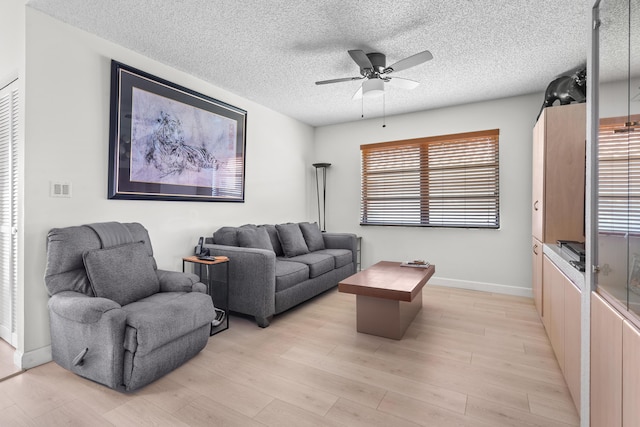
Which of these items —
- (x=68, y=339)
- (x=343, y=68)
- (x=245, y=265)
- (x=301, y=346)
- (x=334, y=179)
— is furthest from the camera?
(x=334, y=179)

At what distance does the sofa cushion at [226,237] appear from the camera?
3.45 meters

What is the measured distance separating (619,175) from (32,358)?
3523 millimetres

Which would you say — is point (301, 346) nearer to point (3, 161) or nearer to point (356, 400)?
point (356, 400)

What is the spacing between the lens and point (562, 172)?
2.64 meters

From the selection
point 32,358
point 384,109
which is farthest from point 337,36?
point 32,358

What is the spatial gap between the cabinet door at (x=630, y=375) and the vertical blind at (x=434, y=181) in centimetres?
344

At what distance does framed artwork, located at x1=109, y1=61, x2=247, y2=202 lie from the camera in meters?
2.71

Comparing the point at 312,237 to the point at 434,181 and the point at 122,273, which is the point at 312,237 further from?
the point at 122,273

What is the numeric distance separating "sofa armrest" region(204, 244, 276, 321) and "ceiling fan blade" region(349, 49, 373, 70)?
6.26ft

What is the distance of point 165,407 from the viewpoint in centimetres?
174

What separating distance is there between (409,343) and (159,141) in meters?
2.98

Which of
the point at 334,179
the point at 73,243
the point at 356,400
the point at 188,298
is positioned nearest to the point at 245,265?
the point at 188,298

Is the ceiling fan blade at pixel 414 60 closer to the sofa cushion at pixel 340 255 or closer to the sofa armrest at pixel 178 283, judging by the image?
the sofa cushion at pixel 340 255

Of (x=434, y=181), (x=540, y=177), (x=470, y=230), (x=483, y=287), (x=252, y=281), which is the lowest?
(x=483, y=287)
